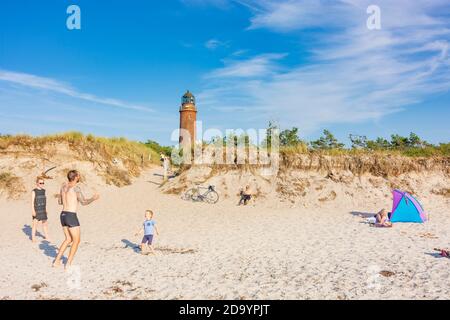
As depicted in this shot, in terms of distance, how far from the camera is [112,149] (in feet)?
84.5

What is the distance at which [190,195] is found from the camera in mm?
19359

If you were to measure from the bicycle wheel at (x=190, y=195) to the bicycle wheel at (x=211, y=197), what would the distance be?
25.4 inches

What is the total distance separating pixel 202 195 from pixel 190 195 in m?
0.72

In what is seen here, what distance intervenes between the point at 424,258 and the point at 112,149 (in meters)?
22.2

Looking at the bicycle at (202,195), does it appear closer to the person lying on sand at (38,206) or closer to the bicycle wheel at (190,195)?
the bicycle wheel at (190,195)

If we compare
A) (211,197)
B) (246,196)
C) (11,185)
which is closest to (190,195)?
(211,197)

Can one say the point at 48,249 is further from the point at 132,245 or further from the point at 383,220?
the point at 383,220

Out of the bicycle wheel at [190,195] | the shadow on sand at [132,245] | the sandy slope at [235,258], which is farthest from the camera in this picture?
the bicycle wheel at [190,195]

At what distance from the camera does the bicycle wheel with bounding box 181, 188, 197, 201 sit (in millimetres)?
19223

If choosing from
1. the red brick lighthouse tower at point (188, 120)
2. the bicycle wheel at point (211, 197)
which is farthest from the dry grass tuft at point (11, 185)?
the red brick lighthouse tower at point (188, 120)

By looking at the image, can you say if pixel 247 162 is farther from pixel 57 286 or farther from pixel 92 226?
pixel 57 286

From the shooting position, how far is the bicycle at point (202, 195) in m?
19.0

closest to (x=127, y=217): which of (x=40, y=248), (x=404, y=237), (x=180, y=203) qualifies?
(x=180, y=203)

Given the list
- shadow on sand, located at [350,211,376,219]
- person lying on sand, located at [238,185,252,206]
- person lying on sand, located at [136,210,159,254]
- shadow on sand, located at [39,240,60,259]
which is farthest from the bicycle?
person lying on sand, located at [136,210,159,254]
